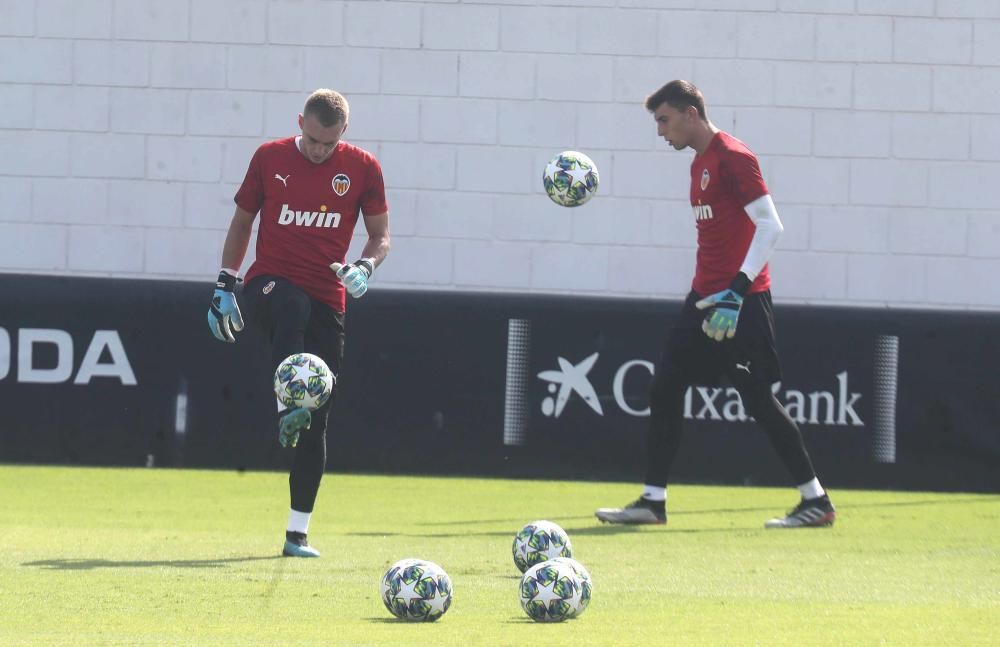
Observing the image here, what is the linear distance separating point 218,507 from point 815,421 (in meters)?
3.43

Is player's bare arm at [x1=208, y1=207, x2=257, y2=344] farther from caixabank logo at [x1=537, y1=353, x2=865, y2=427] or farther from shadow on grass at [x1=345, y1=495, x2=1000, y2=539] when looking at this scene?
caixabank logo at [x1=537, y1=353, x2=865, y2=427]

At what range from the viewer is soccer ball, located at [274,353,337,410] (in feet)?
18.1

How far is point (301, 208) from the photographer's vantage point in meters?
6.17

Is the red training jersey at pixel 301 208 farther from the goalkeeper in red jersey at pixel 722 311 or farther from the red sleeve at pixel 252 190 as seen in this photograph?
the goalkeeper in red jersey at pixel 722 311

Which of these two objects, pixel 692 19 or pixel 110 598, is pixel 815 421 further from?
pixel 110 598

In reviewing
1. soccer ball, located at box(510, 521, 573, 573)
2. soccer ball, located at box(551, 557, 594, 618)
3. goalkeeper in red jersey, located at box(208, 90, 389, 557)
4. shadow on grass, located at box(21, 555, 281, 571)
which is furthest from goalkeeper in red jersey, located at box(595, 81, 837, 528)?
soccer ball, located at box(551, 557, 594, 618)

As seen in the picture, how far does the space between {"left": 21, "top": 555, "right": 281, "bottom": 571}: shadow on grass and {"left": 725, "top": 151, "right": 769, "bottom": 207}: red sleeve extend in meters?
2.63

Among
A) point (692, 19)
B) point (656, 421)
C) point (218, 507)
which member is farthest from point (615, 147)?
point (218, 507)

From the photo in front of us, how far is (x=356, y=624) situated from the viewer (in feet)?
14.3

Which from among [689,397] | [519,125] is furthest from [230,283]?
[519,125]

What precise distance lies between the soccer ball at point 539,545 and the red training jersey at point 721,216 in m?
2.16

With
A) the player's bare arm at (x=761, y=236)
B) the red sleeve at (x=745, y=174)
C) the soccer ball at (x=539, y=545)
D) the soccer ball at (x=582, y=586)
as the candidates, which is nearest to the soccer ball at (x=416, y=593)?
the soccer ball at (x=582, y=586)

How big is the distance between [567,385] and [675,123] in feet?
8.03

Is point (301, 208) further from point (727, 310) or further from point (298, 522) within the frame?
point (727, 310)
